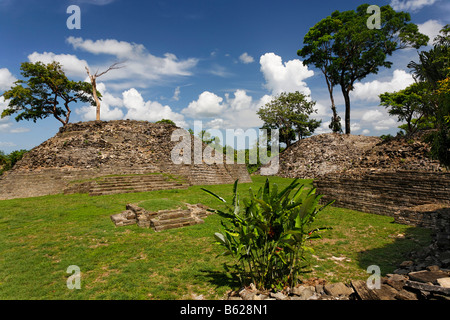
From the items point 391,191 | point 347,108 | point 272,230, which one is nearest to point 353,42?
point 347,108

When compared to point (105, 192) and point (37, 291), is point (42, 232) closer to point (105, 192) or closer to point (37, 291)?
point (37, 291)

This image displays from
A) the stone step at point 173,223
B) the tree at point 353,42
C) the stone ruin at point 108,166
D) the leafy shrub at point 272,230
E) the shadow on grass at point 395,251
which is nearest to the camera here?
the leafy shrub at point 272,230

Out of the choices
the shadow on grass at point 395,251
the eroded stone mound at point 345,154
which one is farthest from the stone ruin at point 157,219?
the eroded stone mound at point 345,154

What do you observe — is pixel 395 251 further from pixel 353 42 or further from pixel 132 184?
pixel 353 42

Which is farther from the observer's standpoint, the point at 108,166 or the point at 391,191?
the point at 108,166

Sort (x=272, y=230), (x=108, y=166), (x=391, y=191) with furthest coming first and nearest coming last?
1. (x=108, y=166)
2. (x=391, y=191)
3. (x=272, y=230)

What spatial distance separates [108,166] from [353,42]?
26211mm

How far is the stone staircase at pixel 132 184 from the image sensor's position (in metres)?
13.1

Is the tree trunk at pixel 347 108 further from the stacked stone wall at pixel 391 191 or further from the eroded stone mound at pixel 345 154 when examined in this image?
the stacked stone wall at pixel 391 191

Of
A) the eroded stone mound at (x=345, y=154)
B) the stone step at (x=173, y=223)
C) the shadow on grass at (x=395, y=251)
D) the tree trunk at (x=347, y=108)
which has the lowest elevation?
the shadow on grass at (x=395, y=251)

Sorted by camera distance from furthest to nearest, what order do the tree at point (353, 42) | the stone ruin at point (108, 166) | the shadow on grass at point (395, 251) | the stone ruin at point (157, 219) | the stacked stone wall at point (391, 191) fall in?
the tree at point (353, 42)
the stone ruin at point (108, 166)
the stacked stone wall at point (391, 191)
the stone ruin at point (157, 219)
the shadow on grass at point (395, 251)

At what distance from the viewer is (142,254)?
16.3 feet

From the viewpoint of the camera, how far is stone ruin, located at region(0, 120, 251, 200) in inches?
533
